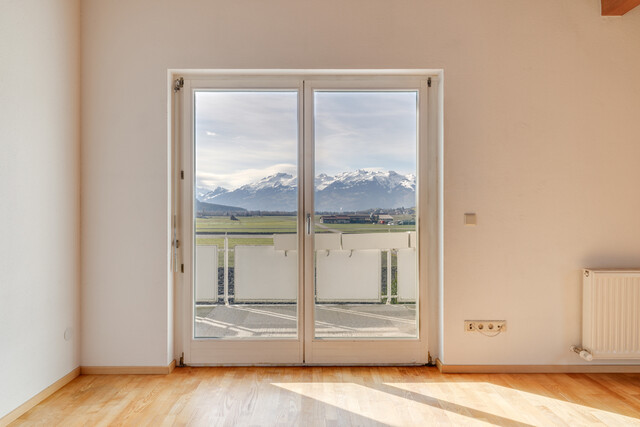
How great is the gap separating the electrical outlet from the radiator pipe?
0.50m

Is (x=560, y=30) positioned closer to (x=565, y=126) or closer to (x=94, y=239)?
(x=565, y=126)

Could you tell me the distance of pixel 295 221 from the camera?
3.31m

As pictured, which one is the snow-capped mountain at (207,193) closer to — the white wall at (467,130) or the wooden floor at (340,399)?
the white wall at (467,130)

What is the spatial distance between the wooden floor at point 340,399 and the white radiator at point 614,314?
0.68ft

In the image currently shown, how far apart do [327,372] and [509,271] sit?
1485 mm

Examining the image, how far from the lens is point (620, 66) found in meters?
3.12

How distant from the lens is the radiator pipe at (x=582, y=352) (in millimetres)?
3025

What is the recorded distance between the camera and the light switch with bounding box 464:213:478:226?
125 inches

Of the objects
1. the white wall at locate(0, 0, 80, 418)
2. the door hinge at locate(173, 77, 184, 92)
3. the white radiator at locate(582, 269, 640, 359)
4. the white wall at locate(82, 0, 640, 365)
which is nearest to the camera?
the white wall at locate(0, 0, 80, 418)

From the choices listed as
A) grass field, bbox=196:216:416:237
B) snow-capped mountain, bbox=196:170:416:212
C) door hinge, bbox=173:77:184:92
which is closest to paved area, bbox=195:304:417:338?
grass field, bbox=196:216:416:237

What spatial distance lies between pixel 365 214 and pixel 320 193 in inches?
14.6

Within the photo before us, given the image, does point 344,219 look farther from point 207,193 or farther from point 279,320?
point 207,193

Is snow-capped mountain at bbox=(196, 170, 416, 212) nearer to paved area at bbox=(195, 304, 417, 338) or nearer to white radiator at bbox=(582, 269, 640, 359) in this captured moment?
paved area at bbox=(195, 304, 417, 338)

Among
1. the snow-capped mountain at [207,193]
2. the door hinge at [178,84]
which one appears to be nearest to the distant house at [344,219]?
the snow-capped mountain at [207,193]
